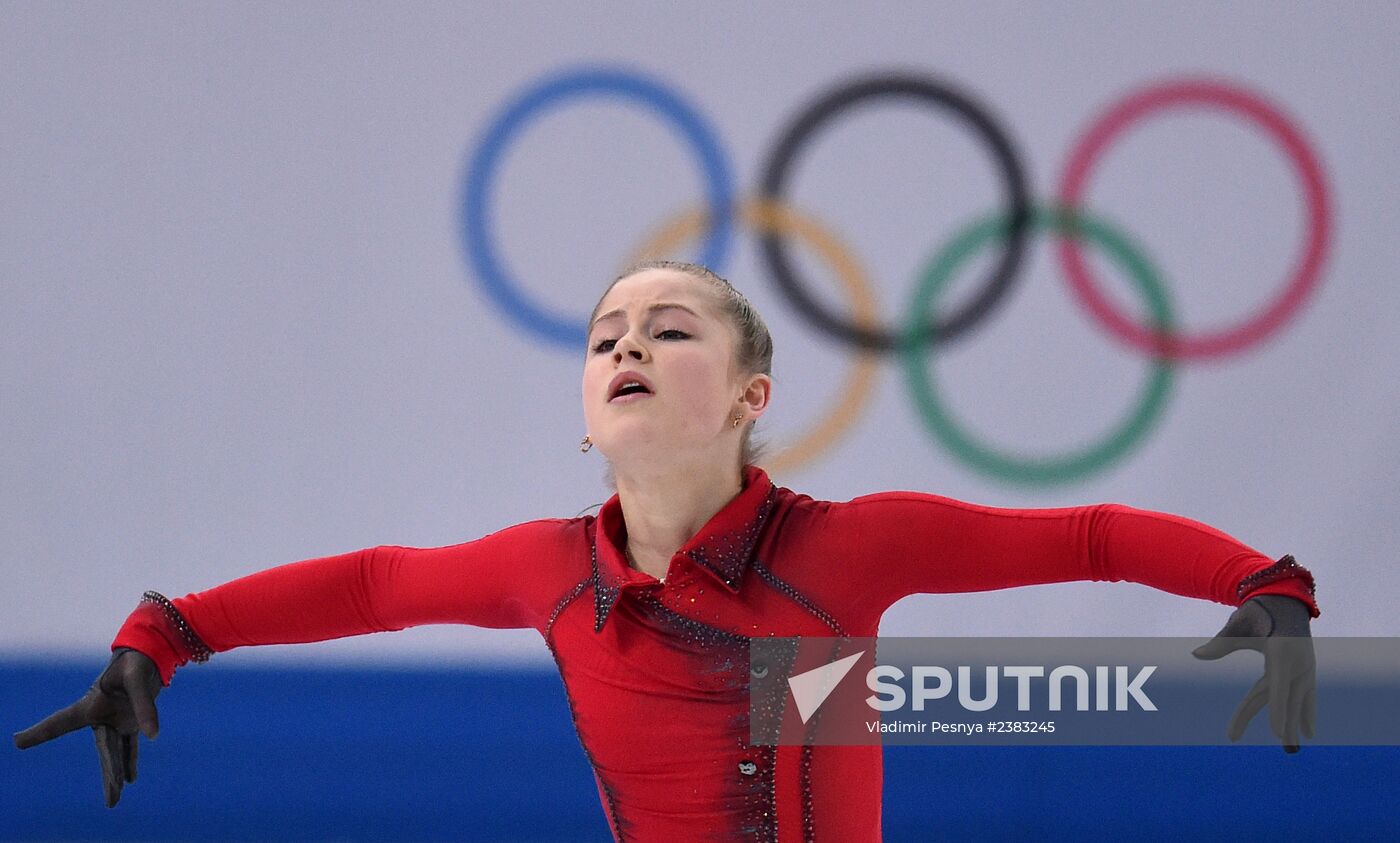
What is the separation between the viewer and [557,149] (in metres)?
3.40

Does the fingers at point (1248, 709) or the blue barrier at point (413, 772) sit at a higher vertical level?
the blue barrier at point (413, 772)

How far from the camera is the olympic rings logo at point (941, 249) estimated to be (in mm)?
3260

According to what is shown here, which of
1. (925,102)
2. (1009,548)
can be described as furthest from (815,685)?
(925,102)

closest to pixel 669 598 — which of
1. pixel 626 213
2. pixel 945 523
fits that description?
pixel 945 523

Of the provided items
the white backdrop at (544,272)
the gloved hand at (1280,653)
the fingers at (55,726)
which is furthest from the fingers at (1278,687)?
the white backdrop at (544,272)

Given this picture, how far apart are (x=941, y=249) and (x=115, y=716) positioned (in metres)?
2.23

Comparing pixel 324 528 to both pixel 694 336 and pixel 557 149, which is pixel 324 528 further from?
pixel 694 336

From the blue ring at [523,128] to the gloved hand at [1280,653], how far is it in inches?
79.0

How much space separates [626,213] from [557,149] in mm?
244

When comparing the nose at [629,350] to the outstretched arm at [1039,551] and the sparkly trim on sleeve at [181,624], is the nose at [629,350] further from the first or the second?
the sparkly trim on sleeve at [181,624]

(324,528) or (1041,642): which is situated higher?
(324,528)

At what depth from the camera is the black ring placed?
330 cm

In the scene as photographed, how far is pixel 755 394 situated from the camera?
1.96 m

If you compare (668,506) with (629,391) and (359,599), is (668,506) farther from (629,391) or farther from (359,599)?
(359,599)
